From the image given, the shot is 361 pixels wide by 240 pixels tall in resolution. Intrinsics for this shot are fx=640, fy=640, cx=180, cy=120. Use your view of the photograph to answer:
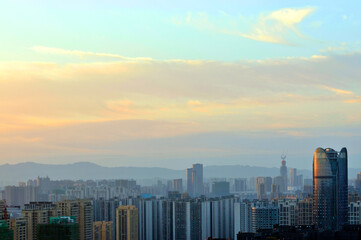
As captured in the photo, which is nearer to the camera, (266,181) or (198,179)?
(198,179)

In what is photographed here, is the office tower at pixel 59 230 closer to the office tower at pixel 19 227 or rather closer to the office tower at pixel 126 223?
the office tower at pixel 19 227

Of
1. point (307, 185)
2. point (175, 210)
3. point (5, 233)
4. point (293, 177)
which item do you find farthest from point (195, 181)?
point (5, 233)

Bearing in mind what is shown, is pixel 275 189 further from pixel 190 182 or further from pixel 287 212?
pixel 287 212

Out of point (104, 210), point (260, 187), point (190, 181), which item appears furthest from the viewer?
point (260, 187)

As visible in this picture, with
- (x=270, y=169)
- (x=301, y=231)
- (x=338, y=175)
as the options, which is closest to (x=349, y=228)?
(x=301, y=231)

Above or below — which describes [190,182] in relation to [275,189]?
above

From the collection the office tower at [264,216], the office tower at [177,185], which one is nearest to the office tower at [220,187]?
the office tower at [177,185]

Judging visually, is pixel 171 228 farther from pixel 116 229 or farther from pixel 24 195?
pixel 24 195
